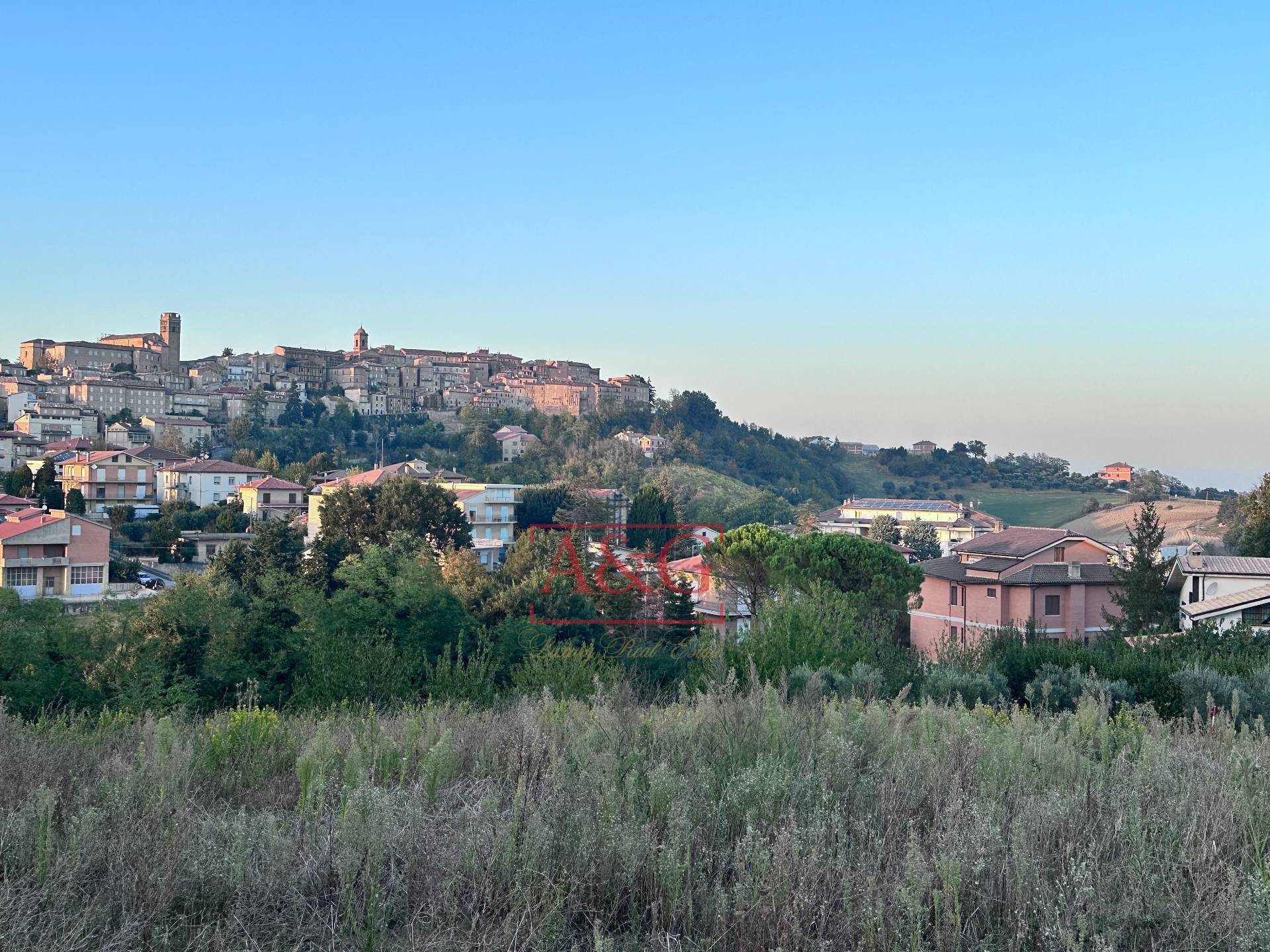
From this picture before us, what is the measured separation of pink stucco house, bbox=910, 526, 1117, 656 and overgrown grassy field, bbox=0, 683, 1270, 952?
70.9 ft

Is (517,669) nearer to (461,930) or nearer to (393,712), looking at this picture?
(393,712)

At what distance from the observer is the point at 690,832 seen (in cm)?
258

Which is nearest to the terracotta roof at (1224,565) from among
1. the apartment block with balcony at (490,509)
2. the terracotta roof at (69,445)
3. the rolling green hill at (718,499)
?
the rolling green hill at (718,499)

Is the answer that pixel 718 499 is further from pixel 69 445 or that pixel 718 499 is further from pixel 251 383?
pixel 251 383

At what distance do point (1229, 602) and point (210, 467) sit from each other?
43576 millimetres

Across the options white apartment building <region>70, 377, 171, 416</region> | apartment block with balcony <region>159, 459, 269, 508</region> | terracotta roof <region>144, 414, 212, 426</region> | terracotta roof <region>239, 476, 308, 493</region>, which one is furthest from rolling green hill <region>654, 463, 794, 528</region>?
white apartment building <region>70, 377, 171, 416</region>

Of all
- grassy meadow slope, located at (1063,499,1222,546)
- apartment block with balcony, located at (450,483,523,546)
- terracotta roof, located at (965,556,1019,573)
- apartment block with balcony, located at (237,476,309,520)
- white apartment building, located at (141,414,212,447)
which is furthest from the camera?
white apartment building, located at (141,414,212,447)

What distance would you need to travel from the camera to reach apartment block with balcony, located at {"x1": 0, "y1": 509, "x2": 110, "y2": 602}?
30.8 metres

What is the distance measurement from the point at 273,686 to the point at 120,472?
120 ft

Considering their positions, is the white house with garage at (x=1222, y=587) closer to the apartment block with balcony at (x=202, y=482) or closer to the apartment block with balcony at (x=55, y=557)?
the apartment block with balcony at (x=55, y=557)

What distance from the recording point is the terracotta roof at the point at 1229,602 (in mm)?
19172

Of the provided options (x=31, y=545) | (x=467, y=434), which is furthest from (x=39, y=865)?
(x=467, y=434)

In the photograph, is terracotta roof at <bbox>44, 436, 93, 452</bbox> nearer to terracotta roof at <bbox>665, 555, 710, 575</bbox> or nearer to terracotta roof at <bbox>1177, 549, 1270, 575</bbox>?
terracotta roof at <bbox>665, 555, 710, 575</bbox>

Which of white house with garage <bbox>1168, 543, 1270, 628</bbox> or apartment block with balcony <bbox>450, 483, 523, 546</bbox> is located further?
apartment block with balcony <bbox>450, 483, 523, 546</bbox>
